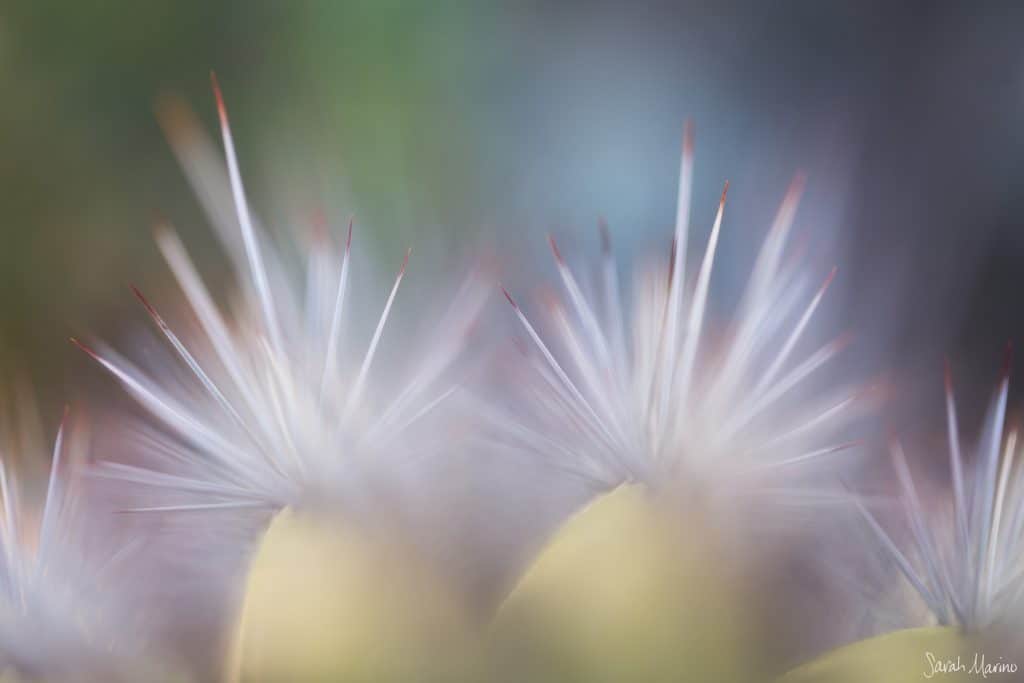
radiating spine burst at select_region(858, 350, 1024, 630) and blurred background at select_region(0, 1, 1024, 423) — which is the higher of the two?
blurred background at select_region(0, 1, 1024, 423)

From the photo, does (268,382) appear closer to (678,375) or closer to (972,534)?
(678,375)

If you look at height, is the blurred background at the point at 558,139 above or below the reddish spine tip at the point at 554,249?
above

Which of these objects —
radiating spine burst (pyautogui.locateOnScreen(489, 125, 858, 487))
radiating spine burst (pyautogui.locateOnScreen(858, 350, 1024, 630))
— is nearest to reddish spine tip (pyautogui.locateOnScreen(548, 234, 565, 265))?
radiating spine burst (pyautogui.locateOnScreen(489, 125, 858, 487))

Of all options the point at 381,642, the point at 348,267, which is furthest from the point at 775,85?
the point at 381,642

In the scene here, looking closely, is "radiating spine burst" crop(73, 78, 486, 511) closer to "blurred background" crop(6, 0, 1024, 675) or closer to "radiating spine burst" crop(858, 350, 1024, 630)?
"blurred background" crop(6, 0, 1024, 675)

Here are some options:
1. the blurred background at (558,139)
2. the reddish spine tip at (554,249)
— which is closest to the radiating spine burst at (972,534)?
the blurred background at (558,139)

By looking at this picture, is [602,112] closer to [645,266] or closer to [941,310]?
[645,266]

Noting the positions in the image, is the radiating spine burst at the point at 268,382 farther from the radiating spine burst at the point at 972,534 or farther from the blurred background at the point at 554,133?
the radiating spine burst at the point at 972,534

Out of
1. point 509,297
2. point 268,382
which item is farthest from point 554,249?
point 268,382
